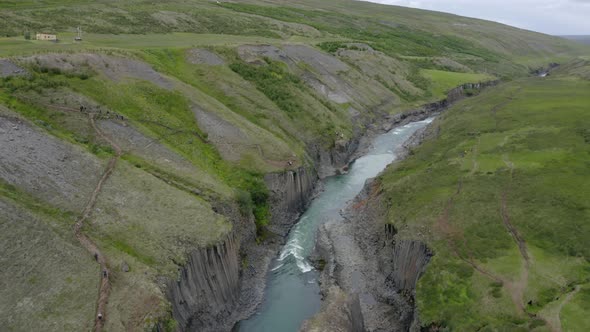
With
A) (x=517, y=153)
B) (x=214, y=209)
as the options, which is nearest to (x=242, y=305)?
(x=214, y=209)

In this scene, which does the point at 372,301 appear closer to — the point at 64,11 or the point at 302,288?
the point at 302,288

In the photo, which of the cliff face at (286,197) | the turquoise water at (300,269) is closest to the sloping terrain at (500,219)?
the turquoise water at (300,269)

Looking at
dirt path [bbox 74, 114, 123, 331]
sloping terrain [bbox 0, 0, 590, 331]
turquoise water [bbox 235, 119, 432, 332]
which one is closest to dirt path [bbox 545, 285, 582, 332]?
sloping terrain [bbox 0, 0, 590, 331]

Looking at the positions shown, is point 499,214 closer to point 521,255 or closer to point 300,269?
point 521,255

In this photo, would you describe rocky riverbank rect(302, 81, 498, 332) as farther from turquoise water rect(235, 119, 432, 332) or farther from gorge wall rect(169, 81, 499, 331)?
turquoise water rect(235, 119, 432, 332)

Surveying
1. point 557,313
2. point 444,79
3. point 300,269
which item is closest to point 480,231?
point 557,313
